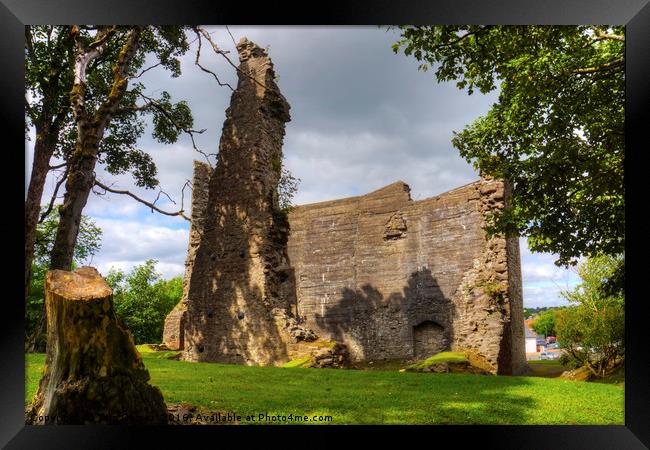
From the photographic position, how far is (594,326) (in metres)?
16.2

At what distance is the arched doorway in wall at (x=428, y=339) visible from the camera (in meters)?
19.5

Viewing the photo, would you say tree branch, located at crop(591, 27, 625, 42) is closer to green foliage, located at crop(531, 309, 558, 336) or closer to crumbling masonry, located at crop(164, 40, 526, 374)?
crumbling masonry, located at crop(164, 40, 526, 374)

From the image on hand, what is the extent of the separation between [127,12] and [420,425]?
620 cm

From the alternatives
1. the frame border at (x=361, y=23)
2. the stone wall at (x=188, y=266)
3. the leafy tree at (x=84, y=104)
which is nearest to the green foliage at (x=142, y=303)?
the stone wall at (x=188, y=266)

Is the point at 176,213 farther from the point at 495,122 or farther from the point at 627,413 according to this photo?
the point at 627,413

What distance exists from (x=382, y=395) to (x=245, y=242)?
6780mm

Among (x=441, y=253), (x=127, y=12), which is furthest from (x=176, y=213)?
(x=441, y=253)

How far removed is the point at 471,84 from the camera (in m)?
10.9

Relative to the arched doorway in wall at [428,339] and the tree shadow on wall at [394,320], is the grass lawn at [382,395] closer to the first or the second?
the arched doorway in wall at [428,339]

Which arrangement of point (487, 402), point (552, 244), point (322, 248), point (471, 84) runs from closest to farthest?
point (487, 402) < point (552, 244) < point (471, 84) < point (322, 248)

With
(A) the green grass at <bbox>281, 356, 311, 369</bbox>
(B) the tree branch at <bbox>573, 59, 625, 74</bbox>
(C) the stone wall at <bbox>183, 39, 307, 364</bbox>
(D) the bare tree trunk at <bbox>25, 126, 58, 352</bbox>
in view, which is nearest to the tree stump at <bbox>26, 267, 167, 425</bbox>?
(D) the bare tree trunk at <bbox>25, 126, 58, 352</bbox>

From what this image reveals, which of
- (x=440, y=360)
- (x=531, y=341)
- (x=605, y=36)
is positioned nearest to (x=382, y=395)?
(x=440, y=360)

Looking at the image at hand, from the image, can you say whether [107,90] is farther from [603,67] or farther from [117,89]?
[603,67]

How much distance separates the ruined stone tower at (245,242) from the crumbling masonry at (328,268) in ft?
0.11
